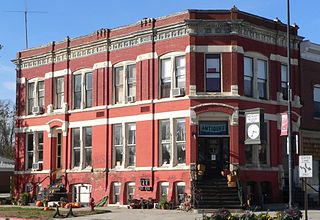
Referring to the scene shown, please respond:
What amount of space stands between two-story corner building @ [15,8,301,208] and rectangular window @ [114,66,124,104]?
61 millimetres

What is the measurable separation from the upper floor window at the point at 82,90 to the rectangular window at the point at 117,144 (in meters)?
2.88

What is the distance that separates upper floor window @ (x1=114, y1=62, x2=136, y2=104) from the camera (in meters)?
35.5

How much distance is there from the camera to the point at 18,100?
4275 centimetres

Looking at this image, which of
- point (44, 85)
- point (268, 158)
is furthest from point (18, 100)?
point (268, 158)

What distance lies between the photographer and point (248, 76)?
33.4 m

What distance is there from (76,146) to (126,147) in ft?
15.3

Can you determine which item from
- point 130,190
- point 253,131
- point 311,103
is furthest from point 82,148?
point 311,103

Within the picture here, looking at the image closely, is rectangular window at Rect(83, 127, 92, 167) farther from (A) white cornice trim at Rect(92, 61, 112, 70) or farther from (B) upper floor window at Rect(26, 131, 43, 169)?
(B) upper floor window at Rect(26, 131, 43, 169)

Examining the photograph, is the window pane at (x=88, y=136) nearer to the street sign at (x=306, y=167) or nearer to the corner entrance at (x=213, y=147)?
the corner entrance at (x=213, y=147)

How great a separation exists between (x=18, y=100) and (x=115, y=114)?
9941 millimetres

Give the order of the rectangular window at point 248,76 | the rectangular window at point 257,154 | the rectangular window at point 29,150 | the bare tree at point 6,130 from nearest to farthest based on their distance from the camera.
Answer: the rectangular window at point 257,154, the rectangular window at point 248,76, the rectangular window at point 29,150, the bare tree at point 6,130

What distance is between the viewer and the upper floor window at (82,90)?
38125 mm

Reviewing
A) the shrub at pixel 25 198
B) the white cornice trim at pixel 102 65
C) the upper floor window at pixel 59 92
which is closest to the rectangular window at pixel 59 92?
the upper floor window at pixel 59 92

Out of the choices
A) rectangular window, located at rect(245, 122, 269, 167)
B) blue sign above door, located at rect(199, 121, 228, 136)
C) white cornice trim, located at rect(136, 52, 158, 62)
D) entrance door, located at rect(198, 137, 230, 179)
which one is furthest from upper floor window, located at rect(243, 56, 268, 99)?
white cornice trim, located at rect(136, 52, 158, 62)
